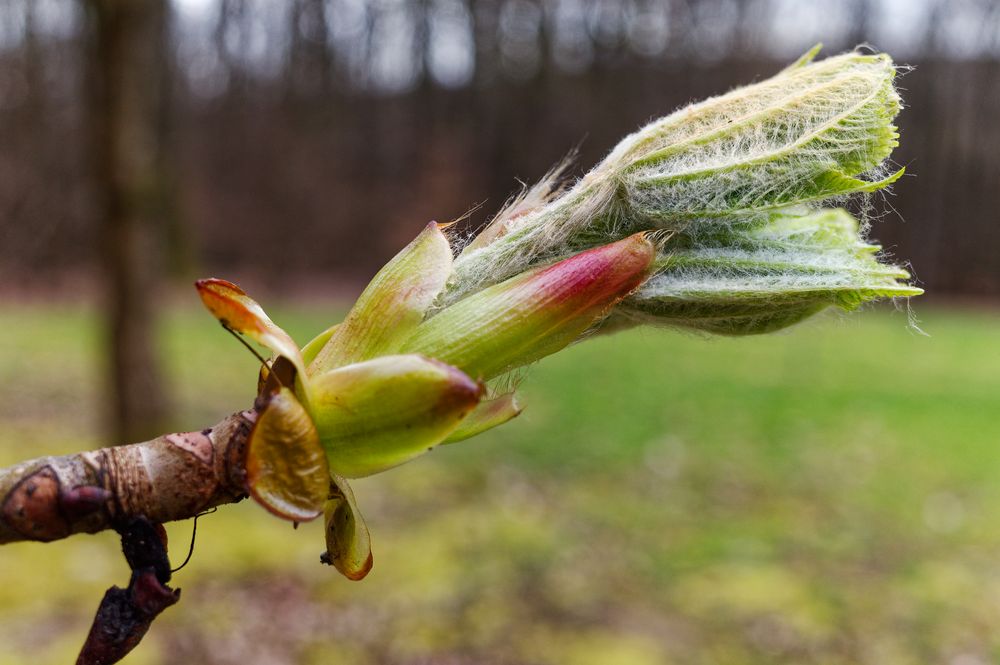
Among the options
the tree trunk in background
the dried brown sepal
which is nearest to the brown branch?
the dried brown sepal

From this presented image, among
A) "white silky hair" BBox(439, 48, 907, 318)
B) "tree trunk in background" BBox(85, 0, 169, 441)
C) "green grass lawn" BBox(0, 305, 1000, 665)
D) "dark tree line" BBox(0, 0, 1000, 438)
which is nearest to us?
"white silky hair" BBox(439, 48, 907, 318)

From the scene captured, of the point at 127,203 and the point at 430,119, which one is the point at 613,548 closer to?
the point at 127,203

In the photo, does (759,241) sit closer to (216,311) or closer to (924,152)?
(216,311)

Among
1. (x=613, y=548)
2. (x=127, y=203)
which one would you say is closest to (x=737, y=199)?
(x=613, y=548)

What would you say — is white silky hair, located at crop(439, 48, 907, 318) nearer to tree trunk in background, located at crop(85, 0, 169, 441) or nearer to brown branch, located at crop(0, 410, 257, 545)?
brown branch, located at crop(0, 410, 257, 545)

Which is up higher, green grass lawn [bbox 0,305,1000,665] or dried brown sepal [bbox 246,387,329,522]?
dried brown sepal [bbox 246,387,329,522]

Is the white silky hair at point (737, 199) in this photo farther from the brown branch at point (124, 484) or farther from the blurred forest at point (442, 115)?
the blurred forest at point (442, 115)
